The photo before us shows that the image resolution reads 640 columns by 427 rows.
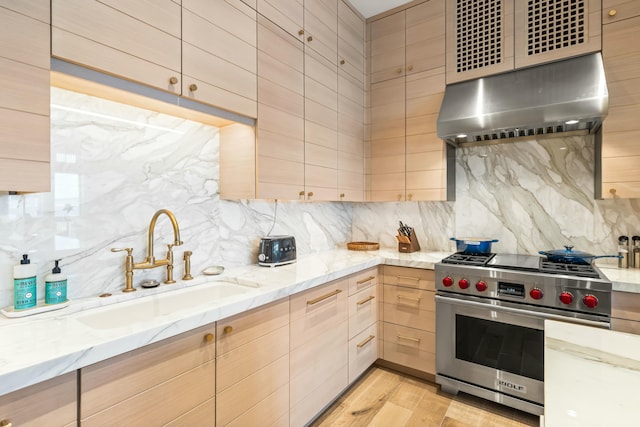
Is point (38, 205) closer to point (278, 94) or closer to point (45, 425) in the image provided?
point (45, 425)

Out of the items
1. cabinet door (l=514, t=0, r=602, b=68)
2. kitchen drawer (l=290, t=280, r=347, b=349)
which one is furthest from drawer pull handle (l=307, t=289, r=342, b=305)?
cabinet door (l=514, t=0, r=602, b=68)

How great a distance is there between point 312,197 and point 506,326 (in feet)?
4.94

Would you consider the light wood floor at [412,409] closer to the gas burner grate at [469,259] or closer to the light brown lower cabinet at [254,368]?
the light brown lower cabinet at [254,368]

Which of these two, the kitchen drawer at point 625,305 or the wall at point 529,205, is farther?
the wall at point 529,205

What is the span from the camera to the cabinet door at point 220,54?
1.52 meters

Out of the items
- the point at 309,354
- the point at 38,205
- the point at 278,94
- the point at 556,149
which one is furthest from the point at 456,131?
the point at 38,205

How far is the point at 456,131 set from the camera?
2336 millimetres

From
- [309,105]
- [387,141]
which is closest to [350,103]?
[387,141]

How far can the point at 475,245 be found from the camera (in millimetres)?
2512

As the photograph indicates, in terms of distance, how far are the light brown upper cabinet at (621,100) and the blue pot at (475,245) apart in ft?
2.52

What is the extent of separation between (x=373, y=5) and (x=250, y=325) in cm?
278

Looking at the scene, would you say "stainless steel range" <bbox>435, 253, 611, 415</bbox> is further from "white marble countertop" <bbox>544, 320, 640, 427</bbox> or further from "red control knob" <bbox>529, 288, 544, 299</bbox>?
"white marble countertop" <bbox>544, 320, 640, 427</bbox>

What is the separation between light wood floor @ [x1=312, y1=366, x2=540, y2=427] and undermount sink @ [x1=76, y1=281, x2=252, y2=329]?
1.03 meters

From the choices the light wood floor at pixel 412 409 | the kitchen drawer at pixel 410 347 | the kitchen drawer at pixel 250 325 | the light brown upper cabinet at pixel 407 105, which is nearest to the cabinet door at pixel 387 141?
the light brown upper cabinet at pixel 407 105
